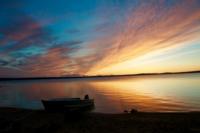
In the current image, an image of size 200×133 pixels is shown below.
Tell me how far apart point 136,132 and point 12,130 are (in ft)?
31.6

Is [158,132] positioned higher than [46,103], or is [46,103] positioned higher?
[46,103]

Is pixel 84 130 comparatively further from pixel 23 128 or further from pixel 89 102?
pixel 89 102

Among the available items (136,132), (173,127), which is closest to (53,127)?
(136,132)

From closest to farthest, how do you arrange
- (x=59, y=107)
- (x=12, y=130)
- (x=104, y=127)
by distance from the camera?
(x=12, y=130) < (x=104, y=127) < (x=59, y=107)

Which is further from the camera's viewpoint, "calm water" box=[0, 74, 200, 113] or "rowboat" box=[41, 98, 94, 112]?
"calm water" box=[0, 74, 200, 113]

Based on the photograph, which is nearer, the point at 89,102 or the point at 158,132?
the point at 158,132

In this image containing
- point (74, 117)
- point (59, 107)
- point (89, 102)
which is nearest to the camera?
point (74, 117)

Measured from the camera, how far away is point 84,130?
14648mm

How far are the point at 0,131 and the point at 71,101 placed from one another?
11.6 metres

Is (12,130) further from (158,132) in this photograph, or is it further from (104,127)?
(158,132)

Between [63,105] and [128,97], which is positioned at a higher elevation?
[63,105]

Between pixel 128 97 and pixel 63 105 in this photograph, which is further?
pixel 128 97

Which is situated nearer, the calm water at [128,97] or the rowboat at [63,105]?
the rowboat at [63,105]

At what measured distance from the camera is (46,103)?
81.1 feet
